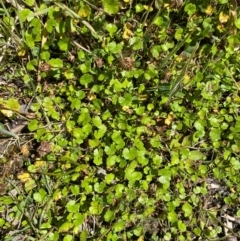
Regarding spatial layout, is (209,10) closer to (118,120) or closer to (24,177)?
(118,120)

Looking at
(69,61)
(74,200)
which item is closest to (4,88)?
(69,61)

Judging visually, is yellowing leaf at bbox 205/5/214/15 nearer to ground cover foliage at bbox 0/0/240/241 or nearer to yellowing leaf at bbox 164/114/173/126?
ground cover foliage at bbox 0/0/240/241

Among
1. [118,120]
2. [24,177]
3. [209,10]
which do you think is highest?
[209,10]

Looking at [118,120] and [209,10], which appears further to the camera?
[209,10]

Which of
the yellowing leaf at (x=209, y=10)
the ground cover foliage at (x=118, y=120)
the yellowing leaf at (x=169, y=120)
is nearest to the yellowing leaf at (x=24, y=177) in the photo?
the ground cover foliage at (x=118, y=120)

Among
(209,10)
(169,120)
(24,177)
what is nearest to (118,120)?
(169,120)

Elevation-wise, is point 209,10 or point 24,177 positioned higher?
point 209,10

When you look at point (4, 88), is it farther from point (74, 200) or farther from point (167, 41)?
point (167, 41)

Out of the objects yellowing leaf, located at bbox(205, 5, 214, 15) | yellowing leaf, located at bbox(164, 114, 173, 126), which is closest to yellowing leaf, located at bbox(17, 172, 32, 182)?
yellowing leaf, located at bbox(164, 114, 173, 126)

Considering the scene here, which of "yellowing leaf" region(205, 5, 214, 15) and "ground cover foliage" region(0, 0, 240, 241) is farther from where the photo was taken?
"yellowing leaf" region(205, 5, 214, 15)
